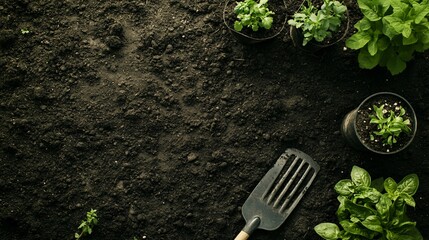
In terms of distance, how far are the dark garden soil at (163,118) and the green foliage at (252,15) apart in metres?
0.29

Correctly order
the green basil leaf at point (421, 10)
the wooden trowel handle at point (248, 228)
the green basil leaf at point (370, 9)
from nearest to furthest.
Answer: the green basil leaf at point (421, 10) < the green basil leaf at point (370, 9) < the wooden trowel handle at point (248, 228)

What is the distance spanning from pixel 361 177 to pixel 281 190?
550 millimetres

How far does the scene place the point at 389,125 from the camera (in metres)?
2.88

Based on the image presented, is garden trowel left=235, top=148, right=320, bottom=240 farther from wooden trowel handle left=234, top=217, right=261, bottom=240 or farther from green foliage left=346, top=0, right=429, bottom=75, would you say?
green foliage left=346, top=0, right=429, bottom=75

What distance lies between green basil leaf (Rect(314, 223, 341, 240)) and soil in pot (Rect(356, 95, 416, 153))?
57cm

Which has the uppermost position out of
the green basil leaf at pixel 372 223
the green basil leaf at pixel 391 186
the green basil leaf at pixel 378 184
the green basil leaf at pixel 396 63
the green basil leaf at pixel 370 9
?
the green basil leaf at pixel 370 9

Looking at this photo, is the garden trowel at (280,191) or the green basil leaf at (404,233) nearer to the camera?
the green basil leaf at (404,233)

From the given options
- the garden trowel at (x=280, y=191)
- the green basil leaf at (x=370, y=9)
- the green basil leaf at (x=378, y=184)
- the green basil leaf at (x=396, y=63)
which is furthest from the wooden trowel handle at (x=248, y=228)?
the green basil leaf at (x=370, y=9)

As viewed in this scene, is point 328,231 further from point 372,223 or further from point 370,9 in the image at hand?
point 370,9

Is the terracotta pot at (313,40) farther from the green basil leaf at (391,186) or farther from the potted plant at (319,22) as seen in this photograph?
the green basil leaf at (391,186)

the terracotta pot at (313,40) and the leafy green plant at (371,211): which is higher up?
the terracotta pot at (313,40)

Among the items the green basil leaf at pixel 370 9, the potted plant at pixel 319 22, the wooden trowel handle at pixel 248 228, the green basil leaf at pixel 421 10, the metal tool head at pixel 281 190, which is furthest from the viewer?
the metal tool head at pixel 281 190

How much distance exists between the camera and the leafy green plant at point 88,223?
3.11 metres

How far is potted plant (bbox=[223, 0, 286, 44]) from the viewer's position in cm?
305
